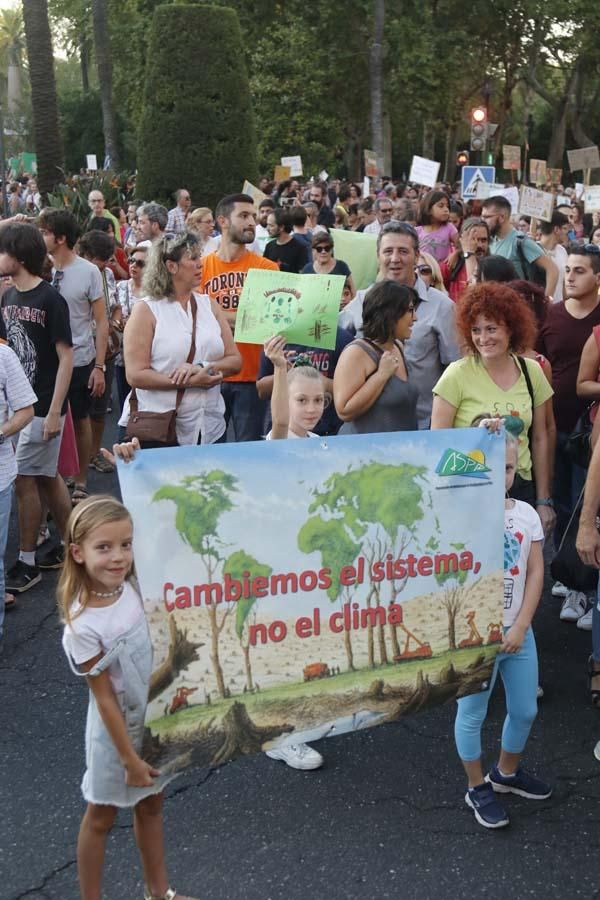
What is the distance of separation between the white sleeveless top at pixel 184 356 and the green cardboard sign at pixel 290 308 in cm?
28

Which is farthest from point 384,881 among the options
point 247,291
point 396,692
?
point 247,291

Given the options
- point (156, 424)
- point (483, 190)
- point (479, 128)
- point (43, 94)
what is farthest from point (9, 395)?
point (479, 128)

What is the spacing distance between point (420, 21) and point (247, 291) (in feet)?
123

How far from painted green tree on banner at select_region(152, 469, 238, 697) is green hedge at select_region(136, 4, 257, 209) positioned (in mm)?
14693

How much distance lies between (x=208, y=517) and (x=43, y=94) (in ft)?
58.2

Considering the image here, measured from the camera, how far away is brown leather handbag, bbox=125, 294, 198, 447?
4723 mm

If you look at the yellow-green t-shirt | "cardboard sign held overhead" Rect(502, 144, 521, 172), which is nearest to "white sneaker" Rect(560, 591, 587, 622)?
the yellow-green t-shirt

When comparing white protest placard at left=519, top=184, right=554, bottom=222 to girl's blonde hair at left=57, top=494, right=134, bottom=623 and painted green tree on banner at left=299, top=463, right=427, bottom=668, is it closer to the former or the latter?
painted green tree on banner at left=299, top=463, right=427, bottom=668

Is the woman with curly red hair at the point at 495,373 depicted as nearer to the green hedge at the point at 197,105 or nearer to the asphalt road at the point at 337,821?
the asphalt road at the point at 337,821

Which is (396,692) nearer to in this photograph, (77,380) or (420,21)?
(77,380)

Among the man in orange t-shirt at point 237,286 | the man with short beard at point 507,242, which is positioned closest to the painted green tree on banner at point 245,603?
the man in orange t-shirt at point 237,286

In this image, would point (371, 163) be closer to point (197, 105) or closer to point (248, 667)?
point (197, 105)

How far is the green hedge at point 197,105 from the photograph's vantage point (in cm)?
1697

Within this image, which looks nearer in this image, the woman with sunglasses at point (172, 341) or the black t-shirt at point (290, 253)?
the woman with sunglasses at point (172, 341)
